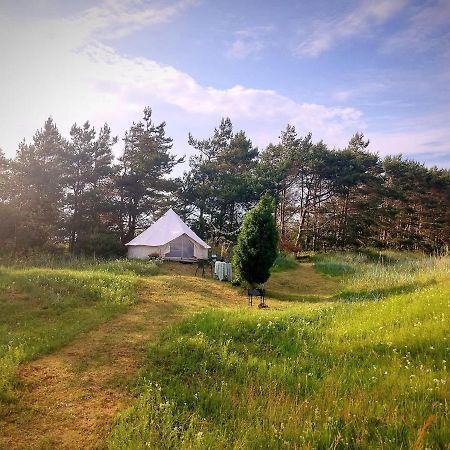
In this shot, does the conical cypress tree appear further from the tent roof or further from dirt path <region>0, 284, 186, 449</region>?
the tent roof

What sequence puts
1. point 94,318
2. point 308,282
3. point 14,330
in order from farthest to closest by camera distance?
1. point 308,282
2. point 94,318
3. point 14,330

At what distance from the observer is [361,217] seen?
3672 cm

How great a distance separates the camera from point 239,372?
597cm

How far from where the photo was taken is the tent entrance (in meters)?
25.4

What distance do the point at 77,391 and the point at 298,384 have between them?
11.1 ft

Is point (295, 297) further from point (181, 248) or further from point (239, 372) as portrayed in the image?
point (181, 248)

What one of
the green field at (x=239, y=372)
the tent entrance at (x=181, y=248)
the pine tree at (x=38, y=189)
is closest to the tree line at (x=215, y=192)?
the pine tree at (x=38, y=189)

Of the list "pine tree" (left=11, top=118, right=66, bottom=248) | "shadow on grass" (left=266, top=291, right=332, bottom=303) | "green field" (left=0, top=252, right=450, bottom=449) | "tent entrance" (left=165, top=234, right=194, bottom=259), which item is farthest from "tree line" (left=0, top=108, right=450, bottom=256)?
"green field" (left=0, top=252, right=450, bottom=449)

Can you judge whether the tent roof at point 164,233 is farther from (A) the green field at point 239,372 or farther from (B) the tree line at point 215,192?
(A) the green field at point 239,372

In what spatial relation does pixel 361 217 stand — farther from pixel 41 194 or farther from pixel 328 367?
pixel 328 367

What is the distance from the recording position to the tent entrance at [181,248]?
83.3ft

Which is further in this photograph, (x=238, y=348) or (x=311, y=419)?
(x=238, y=348)

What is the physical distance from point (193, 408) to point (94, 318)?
17.7 feet

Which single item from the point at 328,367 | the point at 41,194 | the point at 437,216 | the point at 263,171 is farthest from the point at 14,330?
the point at 437,216
